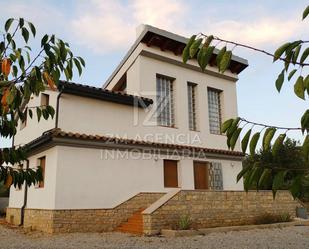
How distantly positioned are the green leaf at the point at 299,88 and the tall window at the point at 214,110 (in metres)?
15.9

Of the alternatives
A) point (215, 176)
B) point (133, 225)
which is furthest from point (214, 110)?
point (133, 225)

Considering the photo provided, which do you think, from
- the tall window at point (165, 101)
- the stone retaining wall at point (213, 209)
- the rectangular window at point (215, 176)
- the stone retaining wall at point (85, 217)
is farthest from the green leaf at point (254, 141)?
the rectangular window at point (215, 176)

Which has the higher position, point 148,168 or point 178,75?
point 178,75

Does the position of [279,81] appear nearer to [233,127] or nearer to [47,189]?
[233,127]

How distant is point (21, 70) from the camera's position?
249 centimetres

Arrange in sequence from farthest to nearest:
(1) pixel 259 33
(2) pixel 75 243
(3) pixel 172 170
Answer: (3) pixel 172 170 → (2) pixel 75 243 → (1) pixel 259 33

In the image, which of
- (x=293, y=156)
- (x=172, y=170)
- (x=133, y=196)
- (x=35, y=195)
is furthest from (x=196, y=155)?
(x=293, y=156)

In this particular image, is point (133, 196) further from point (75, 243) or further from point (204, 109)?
point (204, 109)

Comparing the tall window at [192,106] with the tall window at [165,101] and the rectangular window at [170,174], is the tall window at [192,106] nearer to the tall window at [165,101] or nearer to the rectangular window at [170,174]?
the tall window at [165,101]

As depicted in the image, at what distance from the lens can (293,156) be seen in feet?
83.0

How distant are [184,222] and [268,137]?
403 inches

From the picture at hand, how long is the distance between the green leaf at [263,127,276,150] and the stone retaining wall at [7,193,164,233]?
10804mm

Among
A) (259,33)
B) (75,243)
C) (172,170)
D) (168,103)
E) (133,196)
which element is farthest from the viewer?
(168,103)

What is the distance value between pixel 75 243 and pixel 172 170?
21.6 ft
